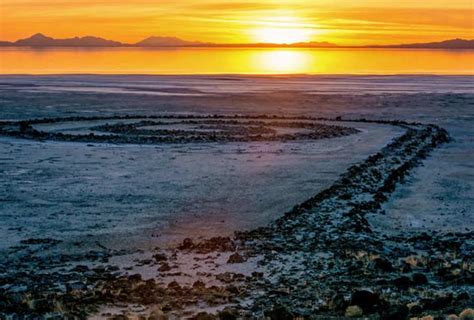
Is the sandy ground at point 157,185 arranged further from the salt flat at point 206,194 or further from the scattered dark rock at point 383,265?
the scattered dark rock at point 383,265

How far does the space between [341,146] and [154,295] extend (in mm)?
18474

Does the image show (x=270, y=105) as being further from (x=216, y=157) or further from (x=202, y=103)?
(x=216, y=157)

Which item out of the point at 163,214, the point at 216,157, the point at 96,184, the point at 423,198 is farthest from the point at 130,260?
the point at 216,157

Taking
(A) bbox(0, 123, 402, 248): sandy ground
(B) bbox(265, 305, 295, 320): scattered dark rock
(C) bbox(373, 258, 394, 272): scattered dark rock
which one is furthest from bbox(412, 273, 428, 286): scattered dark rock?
(A) bbox(0, 123, 402, 248): sandy ground

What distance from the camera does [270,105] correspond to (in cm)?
5194

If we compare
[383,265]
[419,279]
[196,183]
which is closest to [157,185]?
[196,183]

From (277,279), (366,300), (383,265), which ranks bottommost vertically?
(277,279)

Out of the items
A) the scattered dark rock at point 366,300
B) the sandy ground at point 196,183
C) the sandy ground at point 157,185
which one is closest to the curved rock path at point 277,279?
the scattered dark rock at point 366,300

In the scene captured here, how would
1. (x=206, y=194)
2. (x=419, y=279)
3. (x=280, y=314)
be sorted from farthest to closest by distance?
1. (x=206, y=194)
2. (x=419, y=279)
3. (x=280, y=314)

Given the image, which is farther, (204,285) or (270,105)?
(270,105)

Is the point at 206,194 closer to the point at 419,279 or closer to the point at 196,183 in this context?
the point at 196,183

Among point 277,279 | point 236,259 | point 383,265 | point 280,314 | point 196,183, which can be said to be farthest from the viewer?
point 196,183

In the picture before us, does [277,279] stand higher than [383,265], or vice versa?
[383,265]

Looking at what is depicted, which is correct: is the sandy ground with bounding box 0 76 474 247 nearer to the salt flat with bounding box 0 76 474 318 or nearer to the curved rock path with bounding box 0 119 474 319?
the salt flat with bounding box 0 76 474 318
